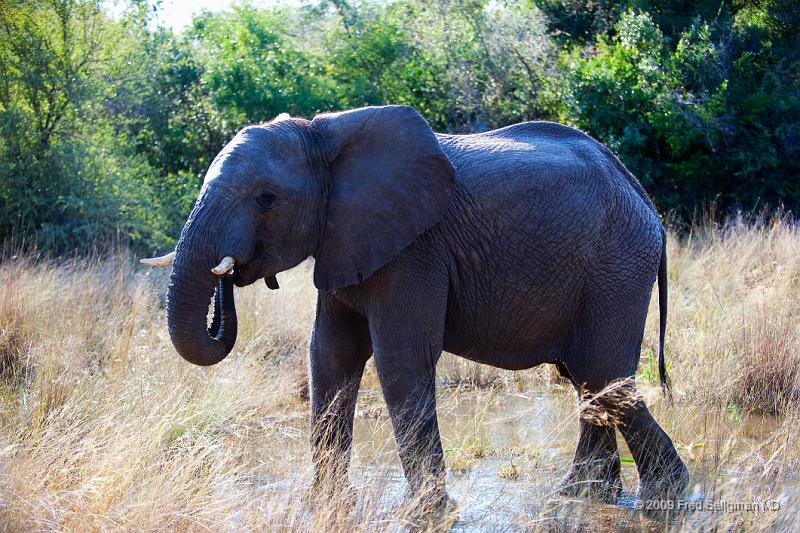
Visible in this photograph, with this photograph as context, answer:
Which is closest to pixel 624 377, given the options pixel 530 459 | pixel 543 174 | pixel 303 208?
pixel 530 459

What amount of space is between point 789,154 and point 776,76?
1251 millimetres

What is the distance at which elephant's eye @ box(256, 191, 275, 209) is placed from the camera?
208 inches

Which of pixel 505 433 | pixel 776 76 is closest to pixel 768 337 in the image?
pixel 505 433

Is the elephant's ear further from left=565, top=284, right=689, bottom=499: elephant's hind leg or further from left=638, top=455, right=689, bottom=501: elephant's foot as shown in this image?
left=638, top=455, right=689, bottom=501: elephant's foot

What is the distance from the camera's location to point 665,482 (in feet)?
19.9

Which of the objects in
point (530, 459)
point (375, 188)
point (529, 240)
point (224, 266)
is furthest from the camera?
point (530, 459)

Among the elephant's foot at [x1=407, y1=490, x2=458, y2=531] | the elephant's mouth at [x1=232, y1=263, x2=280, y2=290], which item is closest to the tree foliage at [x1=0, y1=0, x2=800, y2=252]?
the elephant's mouth at [x1=232, y1=263, x2=280, y2=290]

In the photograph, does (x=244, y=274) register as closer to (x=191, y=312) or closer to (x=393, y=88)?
(x=191, y=312)

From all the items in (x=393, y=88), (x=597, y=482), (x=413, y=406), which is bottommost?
(x=597, y=482)

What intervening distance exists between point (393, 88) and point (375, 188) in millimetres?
15124

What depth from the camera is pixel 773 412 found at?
8016mm

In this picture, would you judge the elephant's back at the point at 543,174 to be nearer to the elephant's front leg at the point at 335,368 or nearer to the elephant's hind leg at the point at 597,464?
the elephant's front leg at the point at 335,368

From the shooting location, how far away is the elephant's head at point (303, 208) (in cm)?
511

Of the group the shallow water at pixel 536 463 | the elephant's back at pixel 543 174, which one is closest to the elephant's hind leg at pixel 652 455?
the shallow water at pixel 536 463
